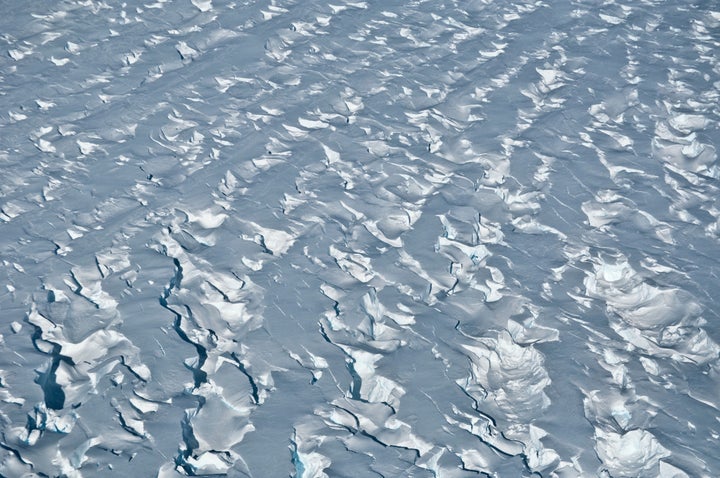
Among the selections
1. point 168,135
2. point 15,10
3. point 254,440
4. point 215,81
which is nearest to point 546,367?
point 254,440

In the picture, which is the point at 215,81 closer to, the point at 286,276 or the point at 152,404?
the point at 286,276

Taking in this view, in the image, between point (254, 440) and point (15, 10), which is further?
A: point (15, 10)

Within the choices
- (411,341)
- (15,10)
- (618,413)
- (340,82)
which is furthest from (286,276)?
(15,10)

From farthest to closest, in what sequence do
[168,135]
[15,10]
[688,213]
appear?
Result: [15,10] → [168,135] → [688,213]

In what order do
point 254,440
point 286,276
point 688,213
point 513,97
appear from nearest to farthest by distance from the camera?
1. point 254,440
2. point 286,276
3. point 688,213
4. point 513,97

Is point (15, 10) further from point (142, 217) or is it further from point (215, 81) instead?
point (142, 217)

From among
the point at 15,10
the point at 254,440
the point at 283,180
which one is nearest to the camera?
the point at 254,440
